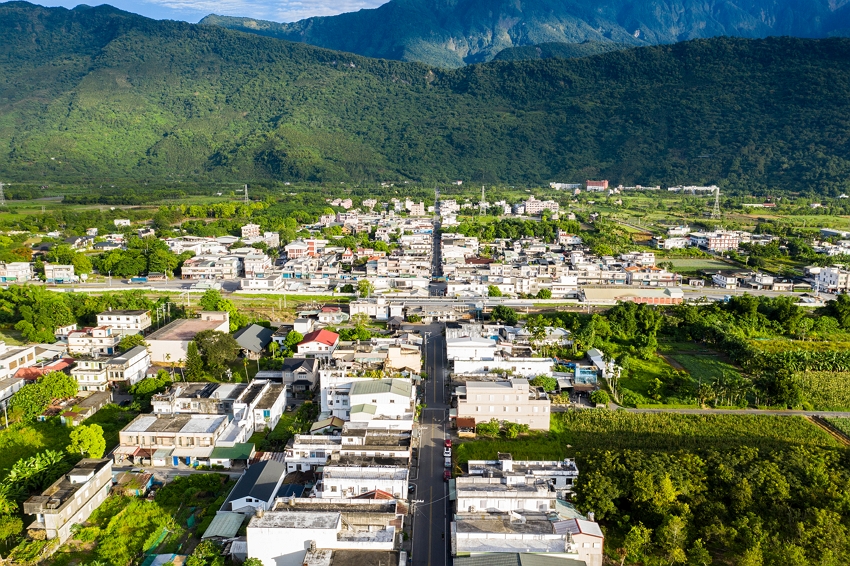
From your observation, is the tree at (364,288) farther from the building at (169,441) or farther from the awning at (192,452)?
the awning at (192,452)

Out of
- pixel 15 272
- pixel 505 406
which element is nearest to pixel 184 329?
pixel 505 406

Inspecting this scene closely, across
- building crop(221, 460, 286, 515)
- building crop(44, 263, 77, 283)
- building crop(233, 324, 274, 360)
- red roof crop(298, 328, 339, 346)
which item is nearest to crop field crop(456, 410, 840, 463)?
building crop(221, 460, 286, 515)

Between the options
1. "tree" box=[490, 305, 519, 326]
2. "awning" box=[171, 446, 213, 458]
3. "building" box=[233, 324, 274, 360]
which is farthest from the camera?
"tree" box=[490, 305, 519, 326]

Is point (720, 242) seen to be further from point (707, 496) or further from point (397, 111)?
point (397, 111)

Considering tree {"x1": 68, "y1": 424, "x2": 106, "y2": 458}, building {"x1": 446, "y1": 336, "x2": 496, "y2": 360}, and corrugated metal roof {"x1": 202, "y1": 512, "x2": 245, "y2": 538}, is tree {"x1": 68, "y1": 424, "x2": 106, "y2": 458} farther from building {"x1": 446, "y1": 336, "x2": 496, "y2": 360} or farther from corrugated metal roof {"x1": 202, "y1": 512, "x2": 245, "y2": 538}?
building {"x1": 446, "y1": 336, "x2": 496, "y2": 360}

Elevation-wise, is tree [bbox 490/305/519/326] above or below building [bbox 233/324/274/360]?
above

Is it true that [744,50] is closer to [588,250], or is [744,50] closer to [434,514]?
[588,250]
